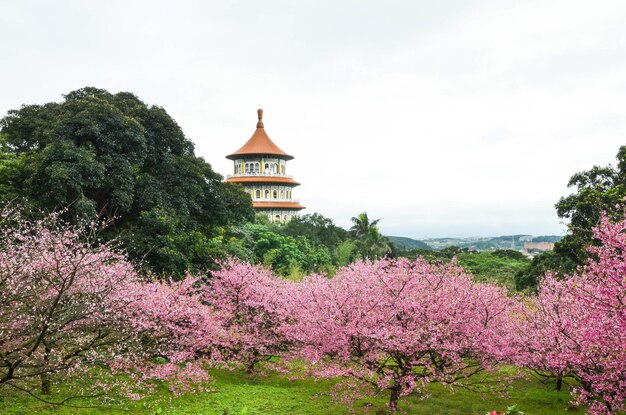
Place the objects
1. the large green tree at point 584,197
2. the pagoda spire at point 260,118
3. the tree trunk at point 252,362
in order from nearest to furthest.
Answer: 1. the tree trunk at point 252,362
2. the large green tree at point 584,197
3. the pagoda spire at point 260,118

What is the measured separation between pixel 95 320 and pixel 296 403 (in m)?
6.43

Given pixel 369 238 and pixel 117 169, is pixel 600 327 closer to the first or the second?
pixel 117 169

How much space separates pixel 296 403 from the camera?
13891 mm

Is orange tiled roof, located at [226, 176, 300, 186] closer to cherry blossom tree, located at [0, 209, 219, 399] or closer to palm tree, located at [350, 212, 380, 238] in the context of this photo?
palm tree, located at [350, 212, 380, 238]

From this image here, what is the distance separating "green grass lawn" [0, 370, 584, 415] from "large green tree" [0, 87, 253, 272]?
5468 mm

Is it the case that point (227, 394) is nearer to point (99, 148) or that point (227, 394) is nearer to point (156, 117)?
point (99, 148)

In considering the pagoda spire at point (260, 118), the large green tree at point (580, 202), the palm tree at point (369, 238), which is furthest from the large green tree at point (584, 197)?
the pagoda spire at point (260, 118)

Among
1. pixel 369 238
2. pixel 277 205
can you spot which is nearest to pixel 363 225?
pixel 369 238

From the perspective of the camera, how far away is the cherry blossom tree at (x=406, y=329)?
462 inches

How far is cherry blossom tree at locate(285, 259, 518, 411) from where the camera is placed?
11727 mm

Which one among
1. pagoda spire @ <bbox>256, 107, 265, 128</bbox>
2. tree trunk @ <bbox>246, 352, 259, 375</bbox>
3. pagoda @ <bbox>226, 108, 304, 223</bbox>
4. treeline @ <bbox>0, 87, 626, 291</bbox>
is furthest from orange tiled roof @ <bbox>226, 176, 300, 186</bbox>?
tree trunk @ <bbox>246, 352, 259, 375</bbox>

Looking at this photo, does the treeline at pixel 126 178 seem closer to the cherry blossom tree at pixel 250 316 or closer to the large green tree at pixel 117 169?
the large green tree at pixel 117 169

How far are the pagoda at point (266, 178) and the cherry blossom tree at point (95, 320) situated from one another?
38976 millimetres

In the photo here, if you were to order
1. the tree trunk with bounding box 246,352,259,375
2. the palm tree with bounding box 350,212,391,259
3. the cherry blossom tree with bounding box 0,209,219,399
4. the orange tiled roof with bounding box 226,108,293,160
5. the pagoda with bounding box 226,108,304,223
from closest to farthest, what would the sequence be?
the cherry blossom tree with bounding box 0,209,219,399 < the tree trunk with bounding box 246,352,259,375 < the palm tree with bounding box 350,212,391,259 < the pagoda with bounding box 226,108,304,223 < the orange tiled roof with bounding box 226,108,293,160
